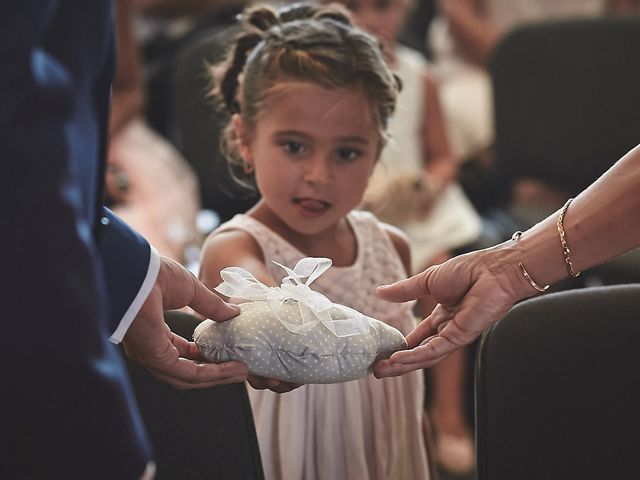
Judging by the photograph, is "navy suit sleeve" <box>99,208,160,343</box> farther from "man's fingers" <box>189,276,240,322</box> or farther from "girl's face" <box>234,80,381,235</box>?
"girl's face" <box>234,80,381,235</box>

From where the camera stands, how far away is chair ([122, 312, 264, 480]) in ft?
3.65

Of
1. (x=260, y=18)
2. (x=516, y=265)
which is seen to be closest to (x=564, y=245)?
(x=516, y=265)

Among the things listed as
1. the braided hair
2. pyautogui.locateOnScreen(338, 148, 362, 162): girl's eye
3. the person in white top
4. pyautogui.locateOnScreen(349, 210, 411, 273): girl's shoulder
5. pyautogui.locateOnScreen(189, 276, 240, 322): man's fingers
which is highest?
the braided hair

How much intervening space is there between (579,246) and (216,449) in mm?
494

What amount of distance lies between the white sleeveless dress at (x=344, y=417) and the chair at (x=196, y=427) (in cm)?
17

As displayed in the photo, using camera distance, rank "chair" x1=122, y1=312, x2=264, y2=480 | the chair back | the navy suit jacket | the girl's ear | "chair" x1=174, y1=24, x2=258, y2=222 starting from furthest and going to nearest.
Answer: the chair back, "chair" x1=174, y1=24, x2=258, y2=222, the girl's ear, "chair" x1=122, y1=312, x2=264, y2=480, the navy suit jacket

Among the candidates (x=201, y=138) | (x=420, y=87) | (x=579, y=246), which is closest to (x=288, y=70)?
(x=579, y=246)

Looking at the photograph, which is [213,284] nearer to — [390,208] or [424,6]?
[390,208]

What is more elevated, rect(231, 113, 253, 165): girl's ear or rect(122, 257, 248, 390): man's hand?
rect(231, 113, 253, 165): girl's ear

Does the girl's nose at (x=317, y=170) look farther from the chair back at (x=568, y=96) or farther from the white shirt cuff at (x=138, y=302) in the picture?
the chair back at (x=568, y=96)

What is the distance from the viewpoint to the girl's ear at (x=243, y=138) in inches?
55.7

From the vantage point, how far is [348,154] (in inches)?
53.4

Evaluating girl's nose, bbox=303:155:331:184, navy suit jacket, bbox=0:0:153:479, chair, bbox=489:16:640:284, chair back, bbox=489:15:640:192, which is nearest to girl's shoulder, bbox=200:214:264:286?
girl's nose, bbox=303:155:331:184

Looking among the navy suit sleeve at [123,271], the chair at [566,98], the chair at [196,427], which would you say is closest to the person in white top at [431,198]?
the chair at [566,98]
